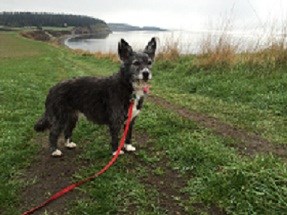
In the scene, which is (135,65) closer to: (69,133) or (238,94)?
(69,133)

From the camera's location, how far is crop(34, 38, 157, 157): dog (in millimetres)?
6477

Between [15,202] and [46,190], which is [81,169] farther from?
[15,202]

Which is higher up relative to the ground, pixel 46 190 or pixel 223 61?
pixel 223 61

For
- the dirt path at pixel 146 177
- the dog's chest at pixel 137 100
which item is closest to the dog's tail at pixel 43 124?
the dirt path at pixel 146 177

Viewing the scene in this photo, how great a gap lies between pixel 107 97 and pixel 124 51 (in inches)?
34.7

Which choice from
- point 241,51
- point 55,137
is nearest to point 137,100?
point 55,137

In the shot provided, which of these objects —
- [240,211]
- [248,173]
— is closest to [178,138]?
[248,173]

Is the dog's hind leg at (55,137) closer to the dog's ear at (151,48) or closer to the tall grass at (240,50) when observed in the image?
the dog's ear at (151,48)

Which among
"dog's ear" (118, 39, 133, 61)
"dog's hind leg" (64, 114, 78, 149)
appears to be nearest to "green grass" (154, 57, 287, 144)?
"dog's ear" (118, 39, 133, 61)

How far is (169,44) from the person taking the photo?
21.0m

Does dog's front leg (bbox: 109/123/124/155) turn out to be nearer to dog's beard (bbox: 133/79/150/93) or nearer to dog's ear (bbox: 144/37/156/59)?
dog's beard (bbox: 133/79/150/93)

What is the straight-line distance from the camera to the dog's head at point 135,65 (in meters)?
6.32

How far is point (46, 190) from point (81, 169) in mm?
784

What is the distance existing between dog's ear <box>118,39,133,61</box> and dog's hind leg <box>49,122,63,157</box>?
1726 millimetres
